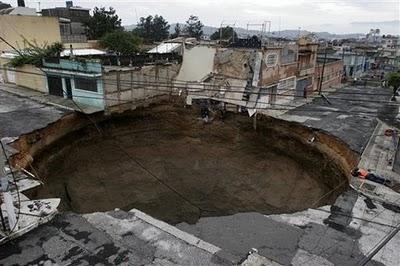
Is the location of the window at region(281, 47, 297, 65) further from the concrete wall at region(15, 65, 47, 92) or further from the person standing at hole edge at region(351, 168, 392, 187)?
the concrete wall at region(15, 65, 47, 92)

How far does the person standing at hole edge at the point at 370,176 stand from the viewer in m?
13.3

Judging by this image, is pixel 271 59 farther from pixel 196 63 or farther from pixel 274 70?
pixel 196 63

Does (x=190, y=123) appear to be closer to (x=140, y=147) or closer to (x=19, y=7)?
(x=140, y=147)

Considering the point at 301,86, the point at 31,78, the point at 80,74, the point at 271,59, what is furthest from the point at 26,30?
the point at 301,86

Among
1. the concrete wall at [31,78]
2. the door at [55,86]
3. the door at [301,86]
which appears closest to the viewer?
the door at [55,86]

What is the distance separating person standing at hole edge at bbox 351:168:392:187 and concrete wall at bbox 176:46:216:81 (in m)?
13.3

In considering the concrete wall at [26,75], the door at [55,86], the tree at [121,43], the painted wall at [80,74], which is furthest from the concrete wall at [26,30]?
the painted wall at [80,74]

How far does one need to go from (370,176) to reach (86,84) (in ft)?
54.9

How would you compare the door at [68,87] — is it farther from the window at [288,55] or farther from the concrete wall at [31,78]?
the window at [288,55]

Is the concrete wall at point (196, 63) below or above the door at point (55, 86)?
above

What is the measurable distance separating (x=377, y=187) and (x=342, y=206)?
2337 mm

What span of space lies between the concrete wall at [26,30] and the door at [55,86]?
674cm

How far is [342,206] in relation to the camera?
11797 millimetres

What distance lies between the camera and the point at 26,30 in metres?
29.2
